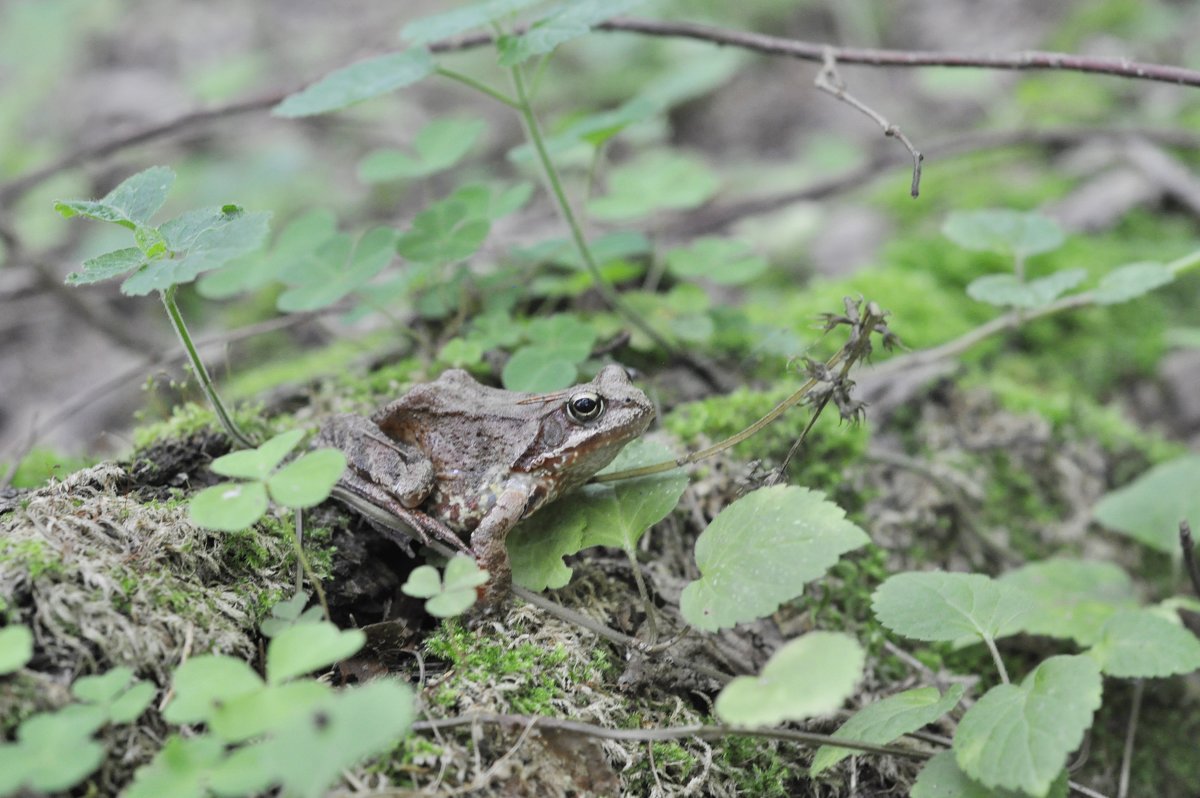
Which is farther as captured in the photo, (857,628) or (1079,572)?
(1079,572)

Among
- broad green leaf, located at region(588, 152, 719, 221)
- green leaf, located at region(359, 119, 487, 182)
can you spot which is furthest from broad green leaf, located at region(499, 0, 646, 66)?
broad green leaf, located at region(588, 152, 719, 221)

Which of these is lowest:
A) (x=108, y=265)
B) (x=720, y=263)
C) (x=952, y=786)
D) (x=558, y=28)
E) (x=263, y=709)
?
(x=952, y=786)

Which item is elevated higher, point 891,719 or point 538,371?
point 538,371

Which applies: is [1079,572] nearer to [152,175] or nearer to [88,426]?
[152,175]

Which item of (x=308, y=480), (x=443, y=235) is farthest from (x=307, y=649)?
(x=443, y=235)

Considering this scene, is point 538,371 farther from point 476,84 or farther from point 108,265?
point 108,265

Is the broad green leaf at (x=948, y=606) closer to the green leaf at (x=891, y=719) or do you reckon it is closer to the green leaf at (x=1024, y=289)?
the green leaf at (x=891, y=719)

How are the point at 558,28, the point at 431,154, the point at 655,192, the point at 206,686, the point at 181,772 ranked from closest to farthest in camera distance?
the point at 181,772
the point at 206,686
the point at 558,28
the point at 431,154
the point at 655,192

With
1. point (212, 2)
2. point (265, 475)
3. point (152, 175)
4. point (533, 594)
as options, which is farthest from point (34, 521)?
point (212, 2)
